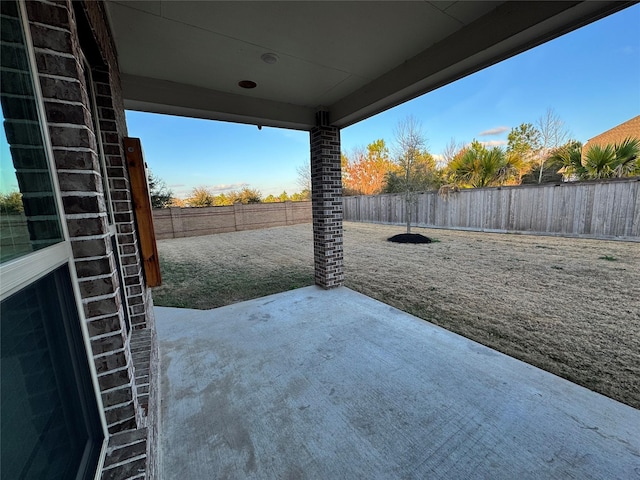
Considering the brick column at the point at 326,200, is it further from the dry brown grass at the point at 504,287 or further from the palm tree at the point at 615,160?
the palm tree at the point at 615,160

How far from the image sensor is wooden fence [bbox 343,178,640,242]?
6891mm

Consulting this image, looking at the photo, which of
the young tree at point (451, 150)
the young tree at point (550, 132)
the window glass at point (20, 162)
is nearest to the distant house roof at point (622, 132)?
the young tree at point (550, 132)

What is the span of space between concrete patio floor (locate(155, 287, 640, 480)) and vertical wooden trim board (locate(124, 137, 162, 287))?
0.94 metres

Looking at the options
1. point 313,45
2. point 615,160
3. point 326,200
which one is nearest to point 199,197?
point 326,200

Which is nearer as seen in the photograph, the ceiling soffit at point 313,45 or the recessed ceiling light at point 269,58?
the ceiling soffit at point 313,45

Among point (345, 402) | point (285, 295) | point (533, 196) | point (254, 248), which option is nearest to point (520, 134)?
point (533, 196)

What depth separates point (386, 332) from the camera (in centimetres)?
294

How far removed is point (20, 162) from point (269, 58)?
238cm

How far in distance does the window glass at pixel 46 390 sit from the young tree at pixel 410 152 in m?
9.20

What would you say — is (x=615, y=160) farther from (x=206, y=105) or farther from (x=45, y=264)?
(x=45, y=264)

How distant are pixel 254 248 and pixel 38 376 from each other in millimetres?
8287

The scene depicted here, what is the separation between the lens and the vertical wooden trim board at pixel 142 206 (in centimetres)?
218

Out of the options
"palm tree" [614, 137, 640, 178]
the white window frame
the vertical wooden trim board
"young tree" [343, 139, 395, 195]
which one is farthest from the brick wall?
"young tree" [343, 139, 395, 195]

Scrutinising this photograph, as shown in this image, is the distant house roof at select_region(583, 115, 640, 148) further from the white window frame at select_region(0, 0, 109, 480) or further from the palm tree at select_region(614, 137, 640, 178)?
the white window frame at select_region(0, 0, 109, 480)
